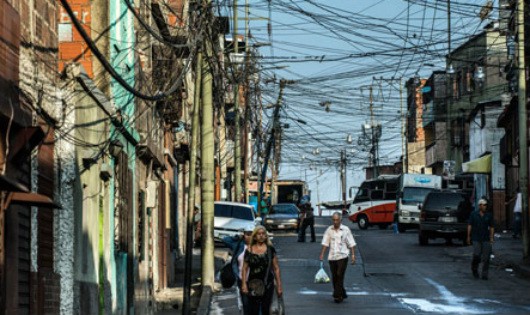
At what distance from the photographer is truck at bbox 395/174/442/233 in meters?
58.3

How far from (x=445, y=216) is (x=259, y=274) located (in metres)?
27.2

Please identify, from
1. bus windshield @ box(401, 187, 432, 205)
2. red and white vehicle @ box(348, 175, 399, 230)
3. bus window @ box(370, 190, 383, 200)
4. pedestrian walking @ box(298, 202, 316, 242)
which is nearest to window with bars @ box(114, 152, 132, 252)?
pedestrian walking @ box(298, 202, 316, 242)

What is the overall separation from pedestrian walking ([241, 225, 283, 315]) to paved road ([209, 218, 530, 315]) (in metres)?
4.51

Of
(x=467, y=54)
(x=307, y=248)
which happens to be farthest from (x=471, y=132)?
(x=307, y=248)

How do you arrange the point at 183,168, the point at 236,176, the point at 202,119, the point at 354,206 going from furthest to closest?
1. the point at 354,206
2. the point at 236,176
3. the point at 183,168
4. the point at 202,119

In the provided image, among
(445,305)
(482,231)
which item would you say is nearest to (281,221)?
(482,231)

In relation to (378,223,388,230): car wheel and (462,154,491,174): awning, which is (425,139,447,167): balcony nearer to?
(378,223,388,230): car wheel

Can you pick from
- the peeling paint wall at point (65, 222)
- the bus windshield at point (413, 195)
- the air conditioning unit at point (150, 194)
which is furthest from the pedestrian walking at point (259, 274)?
the bus windshield at point (413, 195)

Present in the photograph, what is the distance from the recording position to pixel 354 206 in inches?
2675

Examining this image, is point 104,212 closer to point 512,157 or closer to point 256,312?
point 256,312

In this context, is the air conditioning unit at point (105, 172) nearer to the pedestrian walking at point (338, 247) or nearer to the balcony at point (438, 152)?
the pedestrian walking at point (338, 247)

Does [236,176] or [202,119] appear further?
[236,176]

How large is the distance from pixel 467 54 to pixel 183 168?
134 ft

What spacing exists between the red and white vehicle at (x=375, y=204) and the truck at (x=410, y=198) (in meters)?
6.23
